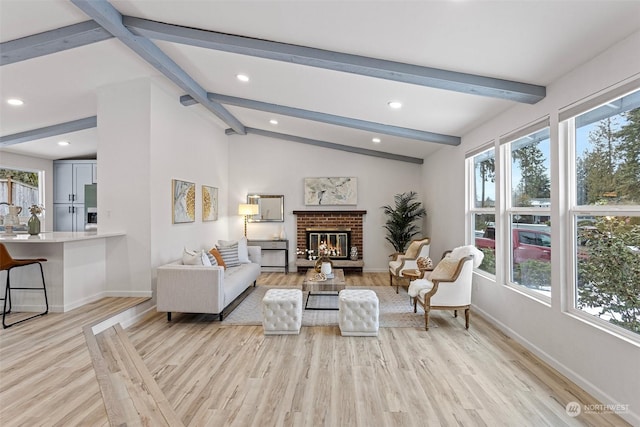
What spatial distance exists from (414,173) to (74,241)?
6166 mm

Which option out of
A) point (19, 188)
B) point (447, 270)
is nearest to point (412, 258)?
point (447, 270)

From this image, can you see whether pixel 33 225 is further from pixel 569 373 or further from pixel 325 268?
pixel 569 373

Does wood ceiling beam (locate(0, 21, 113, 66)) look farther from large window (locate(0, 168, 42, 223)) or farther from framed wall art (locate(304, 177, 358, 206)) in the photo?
large window (locate(0, 168, 42, 223))

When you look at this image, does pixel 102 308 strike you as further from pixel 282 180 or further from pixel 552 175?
pixel 552 175

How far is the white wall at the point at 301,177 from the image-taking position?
761 cm

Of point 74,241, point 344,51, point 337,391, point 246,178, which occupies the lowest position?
point 337,391

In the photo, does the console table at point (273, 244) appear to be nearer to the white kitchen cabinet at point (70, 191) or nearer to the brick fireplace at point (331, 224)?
the brick fireplace at point (331, 224)

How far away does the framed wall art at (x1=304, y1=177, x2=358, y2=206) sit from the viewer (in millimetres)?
7602

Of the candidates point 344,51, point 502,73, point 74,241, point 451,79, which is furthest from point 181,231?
point 502,73

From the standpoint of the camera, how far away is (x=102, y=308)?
419cm

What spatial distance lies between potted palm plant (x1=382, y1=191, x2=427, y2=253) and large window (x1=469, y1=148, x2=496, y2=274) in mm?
2217

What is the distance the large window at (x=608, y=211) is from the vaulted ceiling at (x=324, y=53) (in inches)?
19.7

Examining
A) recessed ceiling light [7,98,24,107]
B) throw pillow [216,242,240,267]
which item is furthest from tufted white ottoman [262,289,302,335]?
recessed ceiling light [7,98,24,107]

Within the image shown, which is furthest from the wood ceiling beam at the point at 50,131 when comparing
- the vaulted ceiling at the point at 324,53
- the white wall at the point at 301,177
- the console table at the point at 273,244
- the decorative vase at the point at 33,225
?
the console table at the point at 273,244
